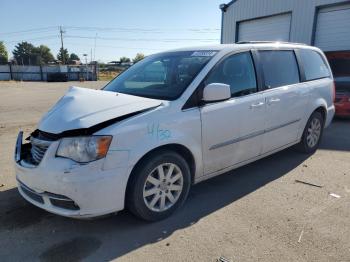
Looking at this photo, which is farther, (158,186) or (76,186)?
(158,186)

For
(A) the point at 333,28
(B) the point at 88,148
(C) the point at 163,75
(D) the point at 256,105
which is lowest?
(B) the point at 88,148

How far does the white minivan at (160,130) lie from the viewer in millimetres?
2834

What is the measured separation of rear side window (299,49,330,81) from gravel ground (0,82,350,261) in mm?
1733

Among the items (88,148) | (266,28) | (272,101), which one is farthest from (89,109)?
(266,28)

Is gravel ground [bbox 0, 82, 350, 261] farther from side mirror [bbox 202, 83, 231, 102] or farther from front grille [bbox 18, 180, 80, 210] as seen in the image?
side mirror [bbox 202, 83, 231, 102]

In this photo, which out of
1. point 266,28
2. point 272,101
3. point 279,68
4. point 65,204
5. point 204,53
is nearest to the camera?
point 65,204

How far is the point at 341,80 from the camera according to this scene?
9.13 meters

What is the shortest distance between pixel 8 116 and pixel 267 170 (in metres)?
8.37

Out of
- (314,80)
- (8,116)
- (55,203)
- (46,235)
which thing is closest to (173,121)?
(55,203)

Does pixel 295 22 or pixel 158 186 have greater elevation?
pixel 295 22

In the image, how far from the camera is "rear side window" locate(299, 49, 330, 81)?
5.16 meters

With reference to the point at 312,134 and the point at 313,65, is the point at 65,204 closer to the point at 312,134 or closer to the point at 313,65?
the point at 312,134

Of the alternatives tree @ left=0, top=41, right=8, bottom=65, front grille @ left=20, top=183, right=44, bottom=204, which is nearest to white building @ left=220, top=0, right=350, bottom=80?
front grille @ left=20, top=183, right=44, bottom=204

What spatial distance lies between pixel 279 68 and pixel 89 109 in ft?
9.22
